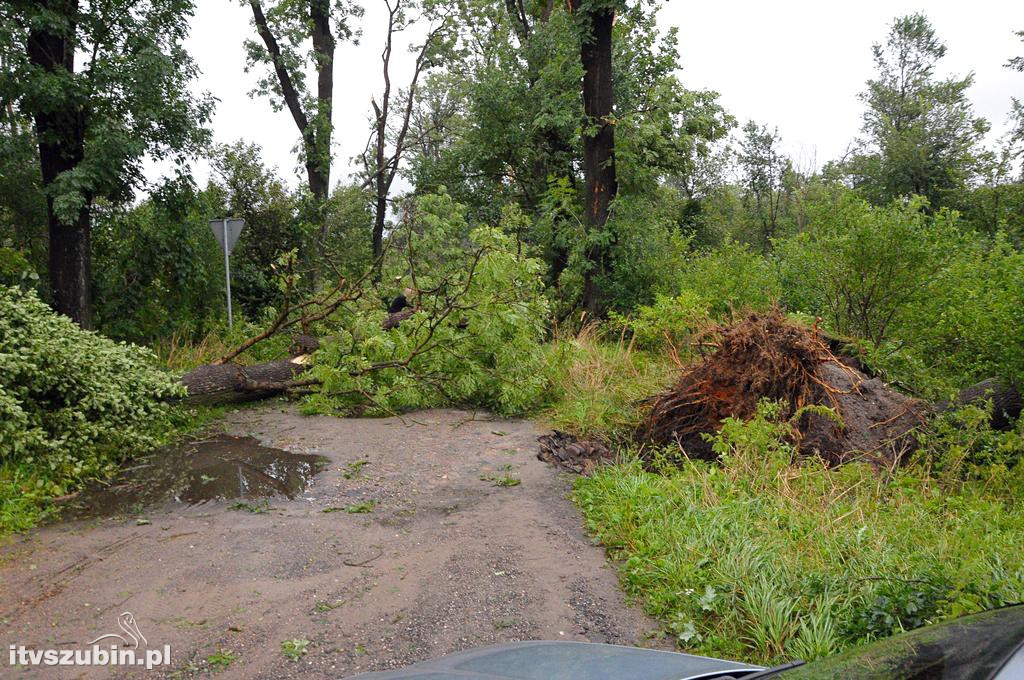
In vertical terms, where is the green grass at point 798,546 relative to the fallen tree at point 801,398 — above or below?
below

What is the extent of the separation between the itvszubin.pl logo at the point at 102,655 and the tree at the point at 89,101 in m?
8.31

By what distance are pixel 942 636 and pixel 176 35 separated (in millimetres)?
13395

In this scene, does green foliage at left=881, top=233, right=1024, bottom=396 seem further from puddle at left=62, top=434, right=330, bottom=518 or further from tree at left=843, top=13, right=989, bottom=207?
tree at left=843, top=13, right=989, bottom=207

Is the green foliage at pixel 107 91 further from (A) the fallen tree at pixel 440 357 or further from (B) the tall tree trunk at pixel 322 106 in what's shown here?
(B) the tall tree trunk at pixel 322 106

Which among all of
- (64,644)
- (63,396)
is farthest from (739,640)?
(63,396)

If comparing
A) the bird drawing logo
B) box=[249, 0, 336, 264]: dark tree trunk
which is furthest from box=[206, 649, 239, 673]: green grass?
box=[249, 0, 336, 264]: dark tree trunk

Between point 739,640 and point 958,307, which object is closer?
point 739,640

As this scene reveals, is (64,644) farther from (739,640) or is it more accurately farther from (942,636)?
(942,636)

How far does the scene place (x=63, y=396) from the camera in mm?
6863

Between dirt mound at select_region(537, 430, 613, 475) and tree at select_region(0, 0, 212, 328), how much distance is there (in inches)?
299

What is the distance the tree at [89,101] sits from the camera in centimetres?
1023

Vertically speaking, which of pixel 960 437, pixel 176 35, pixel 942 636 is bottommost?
pixel 960 437

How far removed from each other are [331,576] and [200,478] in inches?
103

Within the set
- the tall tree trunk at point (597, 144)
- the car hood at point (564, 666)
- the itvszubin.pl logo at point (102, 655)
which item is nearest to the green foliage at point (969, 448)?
the car hood at point (564, 666)
